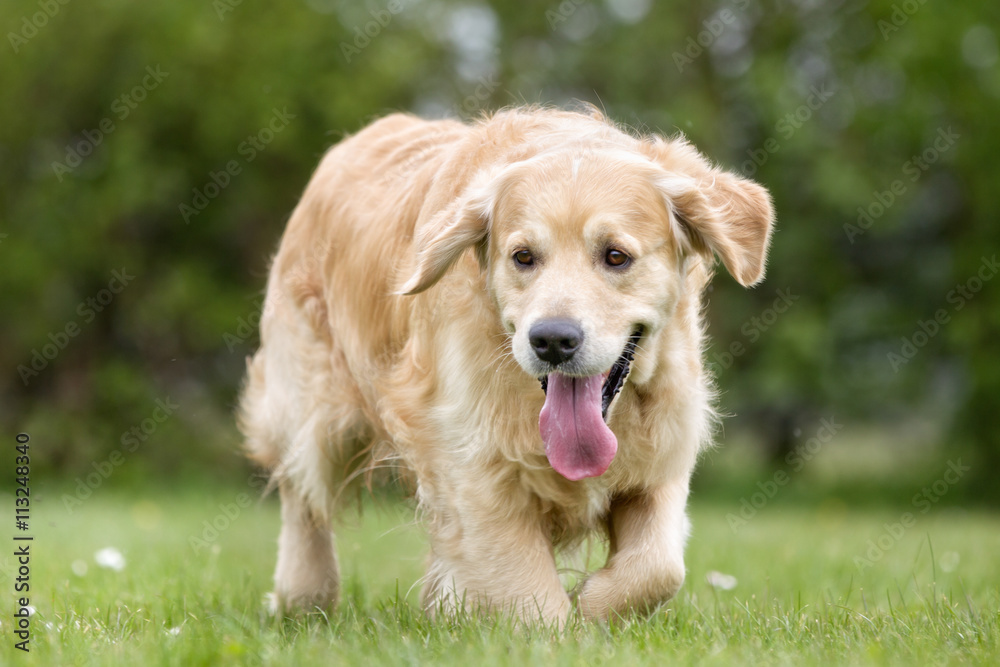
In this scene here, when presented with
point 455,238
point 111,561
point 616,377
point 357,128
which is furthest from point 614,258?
point 357,128

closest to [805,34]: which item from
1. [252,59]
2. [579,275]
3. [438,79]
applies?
[438,79]

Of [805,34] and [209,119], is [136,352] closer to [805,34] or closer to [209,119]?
[209,119]

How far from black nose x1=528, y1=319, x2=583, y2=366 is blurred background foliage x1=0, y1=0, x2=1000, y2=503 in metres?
10.2

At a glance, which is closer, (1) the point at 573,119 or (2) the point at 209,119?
(1) the point at 573,119

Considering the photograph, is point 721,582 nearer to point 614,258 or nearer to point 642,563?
point 642,563

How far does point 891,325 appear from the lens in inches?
603

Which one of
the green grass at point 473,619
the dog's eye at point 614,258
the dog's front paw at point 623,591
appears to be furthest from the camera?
the dog's front paw at point 623,591

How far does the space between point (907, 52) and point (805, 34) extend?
5.37 feet

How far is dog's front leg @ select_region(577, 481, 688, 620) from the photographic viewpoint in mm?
3752

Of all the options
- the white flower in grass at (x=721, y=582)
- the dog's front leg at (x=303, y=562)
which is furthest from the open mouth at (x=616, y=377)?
the dog's front leg at (x=303, y=562)

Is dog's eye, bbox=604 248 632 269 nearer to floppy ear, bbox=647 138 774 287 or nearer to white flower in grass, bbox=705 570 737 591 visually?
floppy ear, bbox=647 138 774 287

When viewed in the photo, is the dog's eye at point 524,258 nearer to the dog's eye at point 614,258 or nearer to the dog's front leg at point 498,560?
the dog's eye at point 614,258

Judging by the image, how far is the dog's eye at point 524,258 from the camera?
3643 mm

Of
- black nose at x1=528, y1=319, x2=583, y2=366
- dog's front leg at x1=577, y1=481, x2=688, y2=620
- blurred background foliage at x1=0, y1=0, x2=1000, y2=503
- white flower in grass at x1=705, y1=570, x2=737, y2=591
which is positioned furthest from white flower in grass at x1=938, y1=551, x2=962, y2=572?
blurred background foliage at x1=0, y1=0, x2=1000, y2=503
